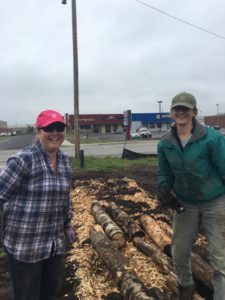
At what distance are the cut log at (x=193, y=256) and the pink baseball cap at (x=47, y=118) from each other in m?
2.38

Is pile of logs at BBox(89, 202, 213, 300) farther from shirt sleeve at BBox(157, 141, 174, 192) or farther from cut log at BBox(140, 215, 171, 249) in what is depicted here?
shirt sleeve at BBox(157, 141, 174, 192)

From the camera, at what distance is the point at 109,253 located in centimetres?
520

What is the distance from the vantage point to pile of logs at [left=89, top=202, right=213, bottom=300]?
4.24 meters

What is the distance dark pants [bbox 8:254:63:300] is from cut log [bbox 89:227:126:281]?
1310 millimetres

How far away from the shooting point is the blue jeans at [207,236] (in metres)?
3.81

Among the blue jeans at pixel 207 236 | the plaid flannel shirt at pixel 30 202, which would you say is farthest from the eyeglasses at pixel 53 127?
the blue jeans at pixel 207 236

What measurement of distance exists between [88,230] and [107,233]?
709 mm

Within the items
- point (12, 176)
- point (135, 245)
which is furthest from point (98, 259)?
point (12, 176)

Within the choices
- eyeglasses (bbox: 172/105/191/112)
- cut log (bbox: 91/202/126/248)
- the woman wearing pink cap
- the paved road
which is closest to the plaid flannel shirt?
the woman wearing pink cap

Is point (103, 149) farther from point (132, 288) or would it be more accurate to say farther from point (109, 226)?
point (132, 288)

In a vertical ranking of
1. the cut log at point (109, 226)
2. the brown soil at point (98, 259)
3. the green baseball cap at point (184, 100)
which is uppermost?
the green baseball cap at point (184, 100)

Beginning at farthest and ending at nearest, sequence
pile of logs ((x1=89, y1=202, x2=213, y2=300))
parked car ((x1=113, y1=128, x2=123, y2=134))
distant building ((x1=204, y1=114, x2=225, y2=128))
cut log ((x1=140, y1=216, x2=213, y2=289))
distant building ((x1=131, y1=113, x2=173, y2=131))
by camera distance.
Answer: distant building ((x1=204, y1=114, x2=225, y2=128)), parked car ((x1=113, y1=128, x2=123, y2=134)), distant building ((x1=131, y1=113, x2=173, y2=131)), cut log ((x1=140, y1=216, x2=213, y2=289)), pile of logs ((x1=89, y1=202, x2=213, y2=300))

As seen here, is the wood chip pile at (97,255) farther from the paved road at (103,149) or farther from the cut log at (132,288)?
the paved road at (103,149)

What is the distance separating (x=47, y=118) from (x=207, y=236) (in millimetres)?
1914
